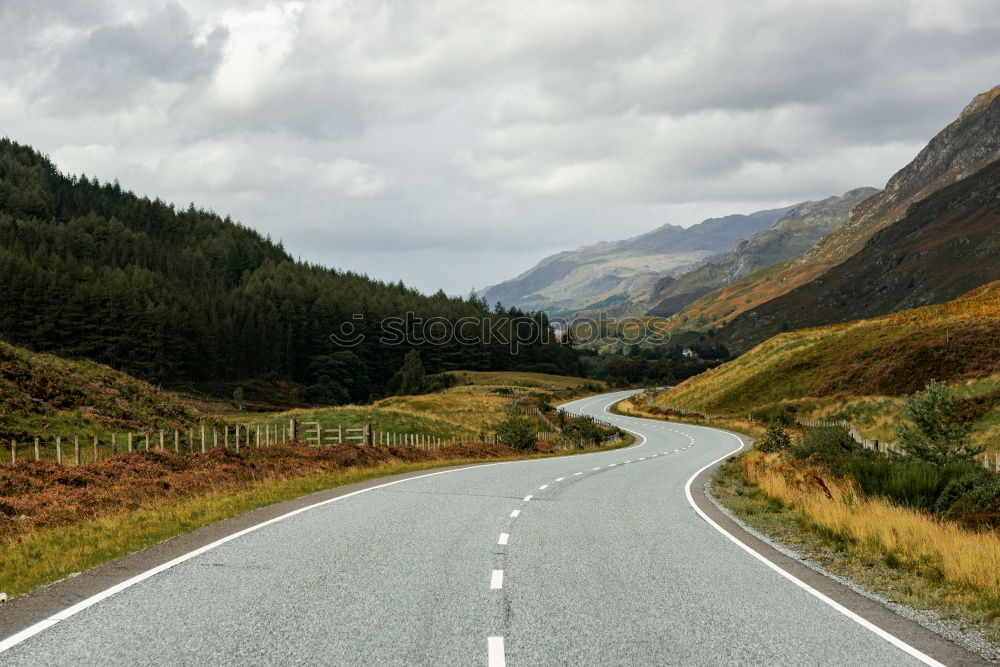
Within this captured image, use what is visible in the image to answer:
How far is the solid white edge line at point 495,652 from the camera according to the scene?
5.72 m

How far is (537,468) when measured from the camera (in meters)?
28.2

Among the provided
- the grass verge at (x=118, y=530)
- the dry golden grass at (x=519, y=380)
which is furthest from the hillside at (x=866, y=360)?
the grass verge at (x=118, y=530)

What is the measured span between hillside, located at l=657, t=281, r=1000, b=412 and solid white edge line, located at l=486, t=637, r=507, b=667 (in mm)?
53302

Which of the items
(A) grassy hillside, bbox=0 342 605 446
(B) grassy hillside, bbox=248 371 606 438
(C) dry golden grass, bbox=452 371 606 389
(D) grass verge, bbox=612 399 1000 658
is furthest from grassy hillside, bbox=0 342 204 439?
(C) dry golden grass, bbox=452 371 606 389

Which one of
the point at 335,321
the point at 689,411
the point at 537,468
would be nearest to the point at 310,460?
the point at 537,468

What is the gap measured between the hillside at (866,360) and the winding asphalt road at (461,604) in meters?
49.0

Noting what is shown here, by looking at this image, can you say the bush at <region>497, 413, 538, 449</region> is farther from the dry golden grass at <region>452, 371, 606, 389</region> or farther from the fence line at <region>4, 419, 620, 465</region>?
the dry golden grass at <region>452, 371, 606, 389</region>

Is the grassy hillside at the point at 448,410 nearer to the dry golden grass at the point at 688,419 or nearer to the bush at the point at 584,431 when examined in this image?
the bush at the point at 584,431

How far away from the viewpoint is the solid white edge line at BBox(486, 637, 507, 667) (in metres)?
5.72

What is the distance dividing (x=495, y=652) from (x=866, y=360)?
71.4m

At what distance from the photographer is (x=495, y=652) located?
5965 mm

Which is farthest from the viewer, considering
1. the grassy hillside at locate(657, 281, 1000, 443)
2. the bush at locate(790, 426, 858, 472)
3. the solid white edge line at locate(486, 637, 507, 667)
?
the grassy hillside at locate(657, 281, 1000, 443)

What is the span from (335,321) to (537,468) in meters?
123

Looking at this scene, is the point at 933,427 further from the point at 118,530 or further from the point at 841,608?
the point at 118,530
